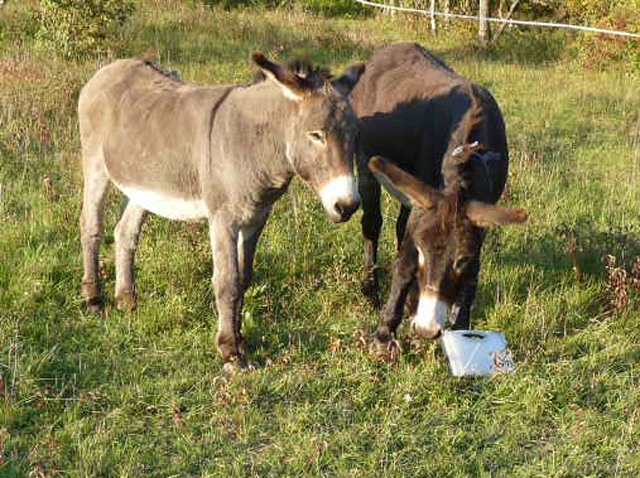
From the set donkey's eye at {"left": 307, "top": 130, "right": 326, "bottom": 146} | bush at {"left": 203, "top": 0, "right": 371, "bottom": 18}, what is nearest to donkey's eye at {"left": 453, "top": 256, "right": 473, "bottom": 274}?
donkey's eye at {"left": 307, "top": 130, "right": 326, "bottom": 146}

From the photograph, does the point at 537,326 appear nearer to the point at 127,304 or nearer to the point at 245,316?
the point at 245,316

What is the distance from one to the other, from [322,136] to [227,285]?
115 centimetres

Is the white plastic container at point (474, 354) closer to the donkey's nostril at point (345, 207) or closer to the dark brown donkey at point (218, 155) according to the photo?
the donkey's nostril at point (345, 207)

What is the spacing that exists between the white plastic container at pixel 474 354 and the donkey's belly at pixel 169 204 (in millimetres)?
1672

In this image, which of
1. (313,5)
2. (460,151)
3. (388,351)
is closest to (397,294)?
(388,351)

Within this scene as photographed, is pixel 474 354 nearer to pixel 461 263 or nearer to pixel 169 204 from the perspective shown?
pixel 461 263

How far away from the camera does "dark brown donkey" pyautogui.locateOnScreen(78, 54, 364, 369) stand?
360 centimetres

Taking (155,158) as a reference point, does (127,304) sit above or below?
below

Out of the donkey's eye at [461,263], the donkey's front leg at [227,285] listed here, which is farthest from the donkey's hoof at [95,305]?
the donkey's eye at [461,263]

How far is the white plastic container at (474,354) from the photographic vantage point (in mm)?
4098

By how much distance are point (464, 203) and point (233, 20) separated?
526 inches

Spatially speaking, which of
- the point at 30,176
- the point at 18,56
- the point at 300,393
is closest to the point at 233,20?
the point at 18,56

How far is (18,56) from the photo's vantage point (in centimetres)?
1033

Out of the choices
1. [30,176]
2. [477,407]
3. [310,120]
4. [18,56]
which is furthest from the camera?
[18,56]
